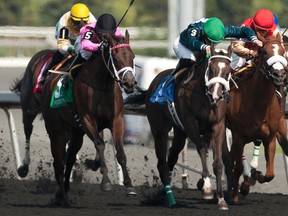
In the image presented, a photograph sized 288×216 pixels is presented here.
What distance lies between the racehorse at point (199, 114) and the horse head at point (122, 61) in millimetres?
572

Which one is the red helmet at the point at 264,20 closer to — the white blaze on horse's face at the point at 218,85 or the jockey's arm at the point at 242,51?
the jockey's arm at the point at 242,51

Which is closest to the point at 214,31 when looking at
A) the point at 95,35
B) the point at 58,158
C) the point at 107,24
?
the point at 107,24

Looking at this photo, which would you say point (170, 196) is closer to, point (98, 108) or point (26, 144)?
point (98, 108)

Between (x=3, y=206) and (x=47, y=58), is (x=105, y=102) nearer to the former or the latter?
(x=3, y=206)

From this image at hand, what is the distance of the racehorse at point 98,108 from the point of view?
29.9 ft

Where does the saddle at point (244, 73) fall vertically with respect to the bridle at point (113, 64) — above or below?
below

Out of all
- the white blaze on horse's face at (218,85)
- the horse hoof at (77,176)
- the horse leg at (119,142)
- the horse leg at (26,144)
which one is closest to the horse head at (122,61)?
the horse leg at (119,142)

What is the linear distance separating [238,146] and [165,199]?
756mm

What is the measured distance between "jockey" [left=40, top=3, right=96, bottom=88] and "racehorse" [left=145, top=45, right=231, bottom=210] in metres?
1.53

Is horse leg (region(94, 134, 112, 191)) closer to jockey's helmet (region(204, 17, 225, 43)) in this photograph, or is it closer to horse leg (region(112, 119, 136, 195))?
horse leg (region(112, 119, 136, 195))

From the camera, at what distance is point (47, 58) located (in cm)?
1209

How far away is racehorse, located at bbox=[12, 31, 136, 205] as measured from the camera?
912cm

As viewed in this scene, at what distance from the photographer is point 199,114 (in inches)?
361

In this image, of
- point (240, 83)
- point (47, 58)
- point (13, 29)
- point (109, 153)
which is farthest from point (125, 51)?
point (13, 29)
